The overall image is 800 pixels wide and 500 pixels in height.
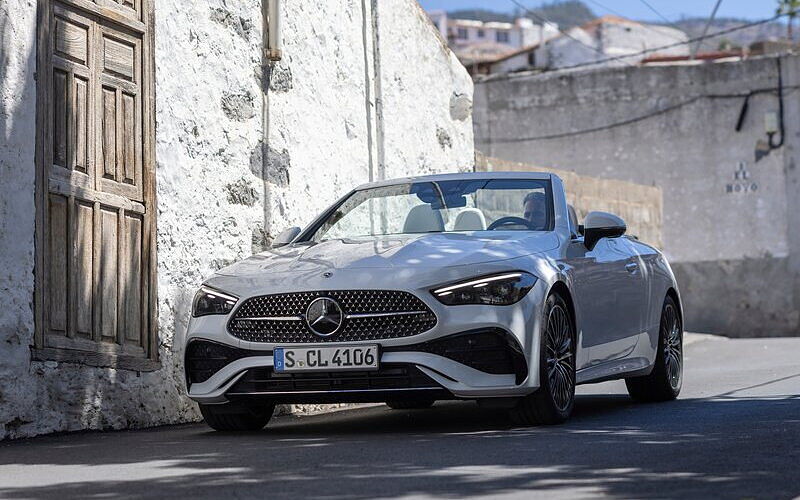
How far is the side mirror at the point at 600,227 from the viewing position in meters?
8.91

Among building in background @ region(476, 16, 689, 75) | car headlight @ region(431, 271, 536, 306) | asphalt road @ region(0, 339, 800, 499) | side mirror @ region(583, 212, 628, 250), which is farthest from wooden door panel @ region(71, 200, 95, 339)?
building in background @ region(476, 16, 689, 75)

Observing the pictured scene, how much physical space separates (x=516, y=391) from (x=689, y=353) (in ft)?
39.4

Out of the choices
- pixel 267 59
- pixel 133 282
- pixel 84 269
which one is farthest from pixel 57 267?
pixel 267 59

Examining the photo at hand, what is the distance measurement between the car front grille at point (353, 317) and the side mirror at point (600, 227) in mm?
1689

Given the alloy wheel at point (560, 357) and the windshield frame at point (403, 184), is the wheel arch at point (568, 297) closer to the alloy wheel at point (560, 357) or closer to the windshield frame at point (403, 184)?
the alloy wheel at point (560, 357)

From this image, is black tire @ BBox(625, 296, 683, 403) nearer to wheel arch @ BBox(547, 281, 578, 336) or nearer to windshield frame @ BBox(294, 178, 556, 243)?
windshield frame @ BBox(294, 178, 556, 243)

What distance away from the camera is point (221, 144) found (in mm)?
10617

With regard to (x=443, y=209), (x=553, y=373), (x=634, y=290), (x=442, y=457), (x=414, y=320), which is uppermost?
(x=443, y=209)

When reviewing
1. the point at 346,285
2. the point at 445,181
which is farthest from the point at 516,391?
the point at 445,181

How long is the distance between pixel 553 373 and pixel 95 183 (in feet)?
10.5

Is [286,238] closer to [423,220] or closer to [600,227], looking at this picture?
[423,220]

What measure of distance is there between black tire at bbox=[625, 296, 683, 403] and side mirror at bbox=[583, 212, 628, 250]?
1564 millimetres

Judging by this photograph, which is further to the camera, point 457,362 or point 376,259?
point 376,259

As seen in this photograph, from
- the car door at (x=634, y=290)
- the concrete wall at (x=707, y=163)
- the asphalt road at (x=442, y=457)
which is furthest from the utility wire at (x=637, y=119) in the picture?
the asphalt road at (x=442, y=457)
